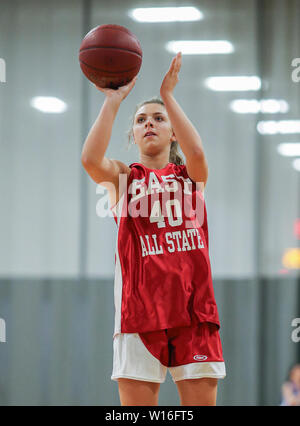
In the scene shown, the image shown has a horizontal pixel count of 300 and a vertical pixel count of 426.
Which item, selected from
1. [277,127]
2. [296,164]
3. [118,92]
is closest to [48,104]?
[277,127]

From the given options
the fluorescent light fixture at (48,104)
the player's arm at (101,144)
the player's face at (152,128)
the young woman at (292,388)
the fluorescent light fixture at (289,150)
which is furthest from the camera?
the fluorescent light fixture at (48,104)

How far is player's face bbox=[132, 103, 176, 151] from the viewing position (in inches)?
53.7

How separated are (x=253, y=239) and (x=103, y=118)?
2209mm

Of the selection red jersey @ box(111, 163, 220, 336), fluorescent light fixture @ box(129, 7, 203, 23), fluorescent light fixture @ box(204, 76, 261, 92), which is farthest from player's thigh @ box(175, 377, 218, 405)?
fluorescent light fixture @ box(129, 7, 203, 23)

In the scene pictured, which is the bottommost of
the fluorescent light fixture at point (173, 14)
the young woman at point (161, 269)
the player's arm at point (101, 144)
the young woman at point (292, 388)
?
the young woman at point (292, 388)

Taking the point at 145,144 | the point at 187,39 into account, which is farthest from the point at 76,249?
the point at 145,144

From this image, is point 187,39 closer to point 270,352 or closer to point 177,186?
point 270,352

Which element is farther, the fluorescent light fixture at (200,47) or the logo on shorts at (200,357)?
the fluorescent light fixture at (200,47)

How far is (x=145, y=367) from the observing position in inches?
48.5

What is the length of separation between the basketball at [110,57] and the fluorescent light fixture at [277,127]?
6.88ft

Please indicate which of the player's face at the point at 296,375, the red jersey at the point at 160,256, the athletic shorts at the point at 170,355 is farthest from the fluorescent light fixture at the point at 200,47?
the athletic shorts at the point at 170,355

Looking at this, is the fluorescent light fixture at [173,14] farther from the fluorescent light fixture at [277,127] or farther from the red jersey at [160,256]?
the red jersey at [160,256]

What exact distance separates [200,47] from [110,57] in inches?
85.6

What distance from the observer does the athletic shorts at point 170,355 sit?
1233 millimetres
